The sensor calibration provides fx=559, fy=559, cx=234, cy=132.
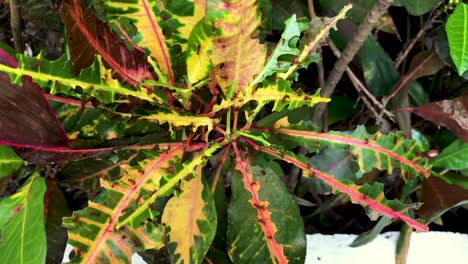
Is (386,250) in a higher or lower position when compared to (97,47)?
lower

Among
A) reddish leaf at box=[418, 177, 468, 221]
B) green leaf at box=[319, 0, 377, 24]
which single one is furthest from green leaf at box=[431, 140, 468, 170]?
green leaf at box=[319, 0, 377, 24]

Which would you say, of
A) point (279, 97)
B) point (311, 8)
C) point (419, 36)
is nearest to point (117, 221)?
point (279, 97)

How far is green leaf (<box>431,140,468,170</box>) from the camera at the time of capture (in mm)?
872

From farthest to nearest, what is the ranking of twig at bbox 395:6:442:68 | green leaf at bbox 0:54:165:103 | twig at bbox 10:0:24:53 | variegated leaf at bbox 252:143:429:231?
twig at bbox 395:6:442:68 → twig at bbox 10:0:24:53 → variegated leaf at bbox 252:143:429:231 → green leaf at bbox 0:54:165:103

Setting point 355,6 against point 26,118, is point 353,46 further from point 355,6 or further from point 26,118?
point 26,118

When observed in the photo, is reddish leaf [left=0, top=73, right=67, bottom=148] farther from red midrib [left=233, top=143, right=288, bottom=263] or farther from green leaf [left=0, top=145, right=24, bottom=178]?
red midrib [left=233, top=143, right=288, bottom=263]

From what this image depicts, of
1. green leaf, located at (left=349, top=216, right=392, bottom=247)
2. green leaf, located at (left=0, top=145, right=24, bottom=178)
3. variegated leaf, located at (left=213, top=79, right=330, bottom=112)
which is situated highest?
variegated leaf, located at (left=213, top=79, right=330, bottom=112)

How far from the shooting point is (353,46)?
0.81 m

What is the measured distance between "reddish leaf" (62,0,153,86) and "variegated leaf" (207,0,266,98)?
3.8 inches

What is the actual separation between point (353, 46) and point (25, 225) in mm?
505

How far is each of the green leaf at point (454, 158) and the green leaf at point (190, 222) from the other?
0.40 m

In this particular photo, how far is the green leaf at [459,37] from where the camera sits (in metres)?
0.72

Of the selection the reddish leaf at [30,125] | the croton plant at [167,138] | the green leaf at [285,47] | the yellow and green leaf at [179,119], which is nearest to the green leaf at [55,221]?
the croton plant at [167,138]

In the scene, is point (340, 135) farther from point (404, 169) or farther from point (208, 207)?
point (208, 207)
